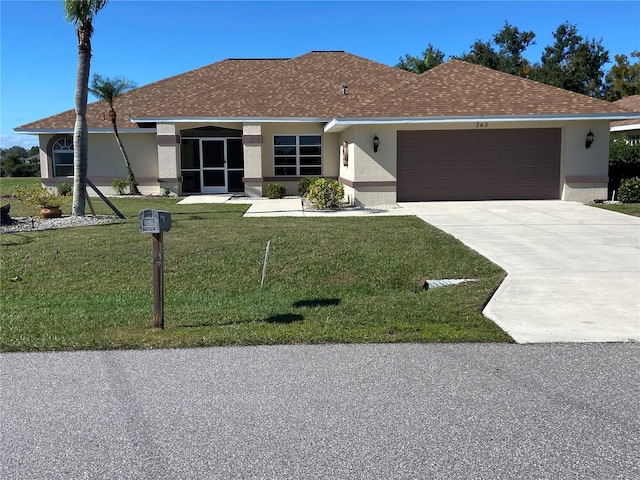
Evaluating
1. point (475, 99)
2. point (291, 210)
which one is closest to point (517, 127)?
point (475, 99)

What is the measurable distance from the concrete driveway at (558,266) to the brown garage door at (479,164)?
2531 mm

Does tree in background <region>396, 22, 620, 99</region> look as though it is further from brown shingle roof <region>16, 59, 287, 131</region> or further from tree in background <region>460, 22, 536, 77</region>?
brown shingle roof <region>16, 59, 287, 131</region>

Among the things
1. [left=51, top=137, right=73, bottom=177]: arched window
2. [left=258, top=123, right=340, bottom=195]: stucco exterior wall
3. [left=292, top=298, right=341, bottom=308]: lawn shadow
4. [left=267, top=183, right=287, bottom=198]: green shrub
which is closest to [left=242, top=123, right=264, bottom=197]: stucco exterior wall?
[left=267, top=183, right=287, bottom=198]: green shrub

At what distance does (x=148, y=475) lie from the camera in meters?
3.53

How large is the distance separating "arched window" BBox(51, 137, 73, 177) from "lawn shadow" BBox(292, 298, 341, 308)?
21.3 meters

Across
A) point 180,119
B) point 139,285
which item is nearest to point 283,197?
point 180,119

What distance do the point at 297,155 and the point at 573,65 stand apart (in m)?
36.7

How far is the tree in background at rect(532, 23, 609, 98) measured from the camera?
165ft

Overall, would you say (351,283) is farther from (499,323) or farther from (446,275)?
(499,323)

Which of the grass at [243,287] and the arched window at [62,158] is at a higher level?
the arched window at [62,158]

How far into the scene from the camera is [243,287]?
9039mm

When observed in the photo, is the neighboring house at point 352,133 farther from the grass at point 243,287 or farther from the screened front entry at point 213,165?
the grass at point 243,287

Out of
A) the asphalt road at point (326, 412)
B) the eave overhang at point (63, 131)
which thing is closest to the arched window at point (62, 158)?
the eave overhang at point (63, 131)

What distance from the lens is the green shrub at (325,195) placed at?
1828 centimetres
